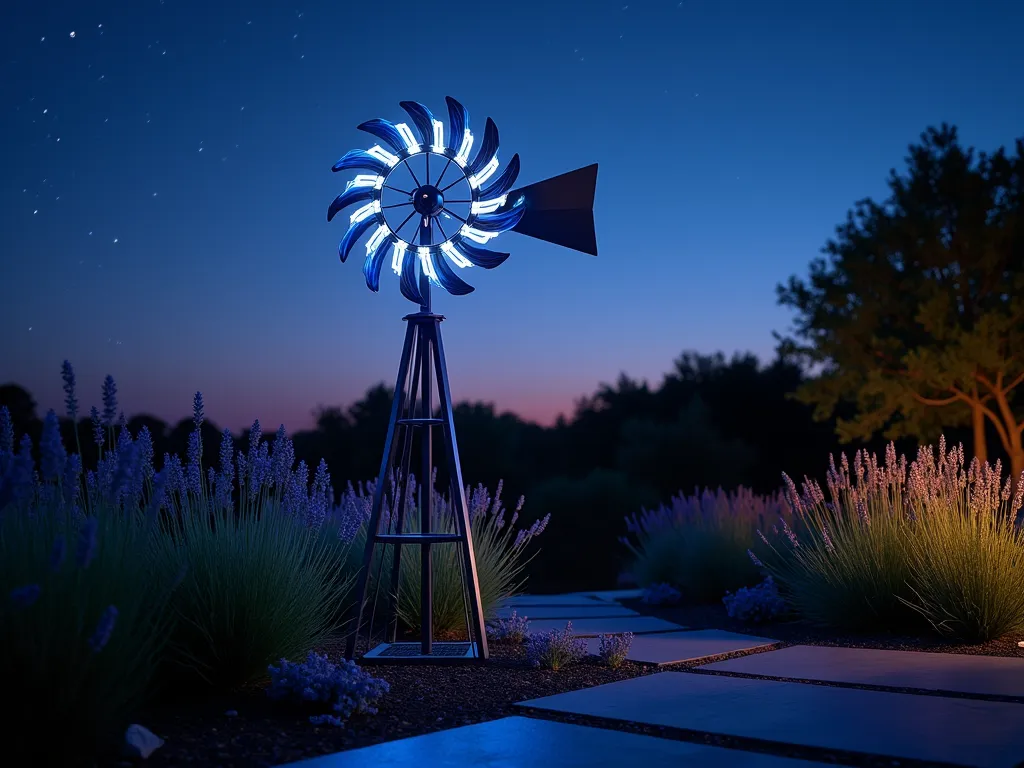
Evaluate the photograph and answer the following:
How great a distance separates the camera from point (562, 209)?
4.26 metres

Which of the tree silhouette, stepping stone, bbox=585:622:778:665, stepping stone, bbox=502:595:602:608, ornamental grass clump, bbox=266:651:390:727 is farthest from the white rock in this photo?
the tree silhouette

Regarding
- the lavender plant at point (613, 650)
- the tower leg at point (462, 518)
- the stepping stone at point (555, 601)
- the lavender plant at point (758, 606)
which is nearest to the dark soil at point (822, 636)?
the lavender plant at point (758, 606)

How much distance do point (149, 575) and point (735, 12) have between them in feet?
26.0

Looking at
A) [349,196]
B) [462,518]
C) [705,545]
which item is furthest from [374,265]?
[705,545]

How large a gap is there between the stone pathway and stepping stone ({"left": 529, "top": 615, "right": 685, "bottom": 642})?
0.95 metres

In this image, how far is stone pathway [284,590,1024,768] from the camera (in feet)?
7.70

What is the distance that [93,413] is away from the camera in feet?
10.4

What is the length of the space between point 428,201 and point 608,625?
2.94m

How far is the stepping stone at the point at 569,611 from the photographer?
19.6 ft

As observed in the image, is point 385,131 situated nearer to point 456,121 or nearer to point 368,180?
point 368,180

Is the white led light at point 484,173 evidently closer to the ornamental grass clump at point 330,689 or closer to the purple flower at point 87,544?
the ornamental grass clump at point 330,689

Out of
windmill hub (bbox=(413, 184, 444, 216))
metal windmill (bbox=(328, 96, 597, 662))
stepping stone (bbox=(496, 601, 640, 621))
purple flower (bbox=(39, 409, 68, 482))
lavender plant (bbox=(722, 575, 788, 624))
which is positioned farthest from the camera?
stepping stone (bbox=(496, 601, 640, 621))

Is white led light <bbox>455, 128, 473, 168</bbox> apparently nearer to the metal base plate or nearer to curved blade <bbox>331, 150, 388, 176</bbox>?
curved blade <bbox>331, 150, 388, 176</bbox>

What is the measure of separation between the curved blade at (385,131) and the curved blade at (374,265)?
47 cm
